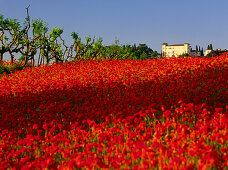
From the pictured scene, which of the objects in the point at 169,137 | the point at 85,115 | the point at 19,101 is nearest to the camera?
the point at 169,137

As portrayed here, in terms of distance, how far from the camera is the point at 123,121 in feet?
18.4

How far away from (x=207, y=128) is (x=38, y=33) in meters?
29.9

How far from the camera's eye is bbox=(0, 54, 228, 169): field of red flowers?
4.12 meters

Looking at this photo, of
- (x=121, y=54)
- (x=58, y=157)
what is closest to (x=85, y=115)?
(x=58, y=157)

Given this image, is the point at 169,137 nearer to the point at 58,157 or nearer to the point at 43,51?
the point at 58,157

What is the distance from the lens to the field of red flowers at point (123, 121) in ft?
13.5

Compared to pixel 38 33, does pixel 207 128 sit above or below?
below

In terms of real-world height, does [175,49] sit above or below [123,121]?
above

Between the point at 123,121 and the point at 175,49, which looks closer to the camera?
the point at 123,121

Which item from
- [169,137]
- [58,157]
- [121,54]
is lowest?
[58,157]

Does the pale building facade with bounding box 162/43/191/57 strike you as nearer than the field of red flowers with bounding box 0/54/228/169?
No

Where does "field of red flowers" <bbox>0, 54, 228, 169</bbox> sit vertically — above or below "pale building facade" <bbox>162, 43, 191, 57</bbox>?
below

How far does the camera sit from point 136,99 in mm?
8016

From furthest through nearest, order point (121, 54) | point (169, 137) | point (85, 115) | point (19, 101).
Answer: point (121, 54) → point (19, 101) → point (85, 115) → point (169, 137)
